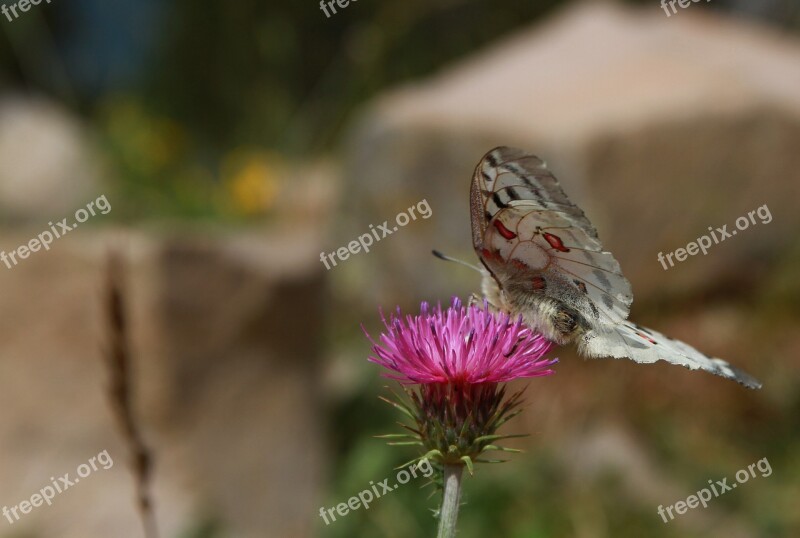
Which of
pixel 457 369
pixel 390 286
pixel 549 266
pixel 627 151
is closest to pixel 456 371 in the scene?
pixel 457 369

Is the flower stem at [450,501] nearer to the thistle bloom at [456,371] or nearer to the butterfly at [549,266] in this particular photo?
the thistle bloom at [456,371]

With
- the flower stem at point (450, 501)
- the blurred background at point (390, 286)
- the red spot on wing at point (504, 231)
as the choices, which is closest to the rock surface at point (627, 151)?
the blurred background at point (390, 286)

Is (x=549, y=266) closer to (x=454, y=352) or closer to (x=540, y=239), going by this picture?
(x=540, y=239)

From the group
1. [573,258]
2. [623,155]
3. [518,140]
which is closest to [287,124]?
[518,140]

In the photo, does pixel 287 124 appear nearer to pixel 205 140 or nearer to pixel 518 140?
pixel 518 140

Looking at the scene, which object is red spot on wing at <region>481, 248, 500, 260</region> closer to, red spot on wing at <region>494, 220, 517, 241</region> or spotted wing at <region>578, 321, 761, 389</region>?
red spot on wing at <region>494, 220, 517, 241</region>

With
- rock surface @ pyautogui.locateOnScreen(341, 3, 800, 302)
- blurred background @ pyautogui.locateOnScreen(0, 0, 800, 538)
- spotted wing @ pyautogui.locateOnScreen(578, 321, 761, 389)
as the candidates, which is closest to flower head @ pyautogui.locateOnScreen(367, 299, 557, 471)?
spotted wing @ pyautogui.locateOnScreen(578, 321, 761, 389)
